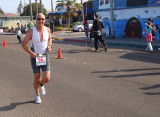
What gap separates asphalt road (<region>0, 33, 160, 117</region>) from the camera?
186 inches

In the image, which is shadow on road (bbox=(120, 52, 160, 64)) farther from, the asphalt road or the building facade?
the building facade

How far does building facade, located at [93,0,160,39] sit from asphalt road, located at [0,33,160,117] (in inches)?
412

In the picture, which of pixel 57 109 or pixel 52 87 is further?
pixel 52 87

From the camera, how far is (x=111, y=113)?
4.60m

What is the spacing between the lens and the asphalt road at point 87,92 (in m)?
4.73

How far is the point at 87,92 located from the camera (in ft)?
19.6

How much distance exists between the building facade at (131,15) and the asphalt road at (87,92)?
10.5 m

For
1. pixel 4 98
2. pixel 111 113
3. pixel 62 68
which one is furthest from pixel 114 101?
pixel 62 68

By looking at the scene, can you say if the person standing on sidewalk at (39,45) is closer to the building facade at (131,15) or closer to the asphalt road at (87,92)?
the asphalt road at (87,92)

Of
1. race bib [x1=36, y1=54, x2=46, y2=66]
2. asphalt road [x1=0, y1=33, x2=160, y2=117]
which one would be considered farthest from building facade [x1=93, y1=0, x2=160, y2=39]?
race bib [x1=36, y1=54, x2=46, y2=66]

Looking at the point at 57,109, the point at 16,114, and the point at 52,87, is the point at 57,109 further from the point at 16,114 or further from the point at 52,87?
the point at 52,87

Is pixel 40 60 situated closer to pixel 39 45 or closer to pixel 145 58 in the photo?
pixel 39 45

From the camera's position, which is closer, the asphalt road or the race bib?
the asphalt road

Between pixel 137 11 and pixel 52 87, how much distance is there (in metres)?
15.3
